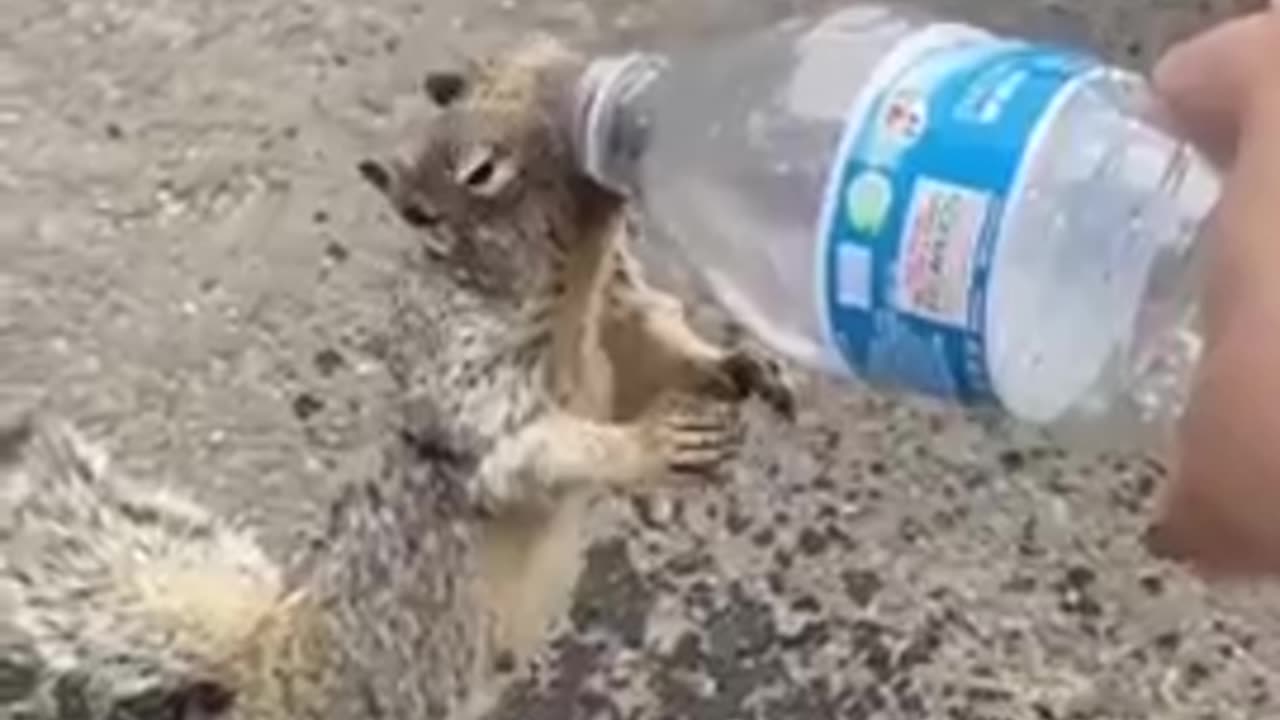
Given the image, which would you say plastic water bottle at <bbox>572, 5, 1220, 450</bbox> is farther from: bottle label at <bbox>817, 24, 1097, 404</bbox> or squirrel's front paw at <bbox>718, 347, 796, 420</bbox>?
squirrel's front paw at <bbox>718, 347, 796, 420</bbox>

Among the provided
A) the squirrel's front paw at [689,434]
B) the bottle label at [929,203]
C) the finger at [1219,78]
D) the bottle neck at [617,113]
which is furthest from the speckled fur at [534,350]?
the finger at [1219,78]

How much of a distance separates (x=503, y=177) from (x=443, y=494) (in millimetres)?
296

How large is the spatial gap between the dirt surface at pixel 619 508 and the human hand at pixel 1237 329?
1442mm

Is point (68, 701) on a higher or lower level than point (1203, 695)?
higher

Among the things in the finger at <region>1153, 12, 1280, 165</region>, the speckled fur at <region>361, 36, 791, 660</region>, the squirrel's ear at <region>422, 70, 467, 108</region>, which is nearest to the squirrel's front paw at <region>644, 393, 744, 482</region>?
the speckled fur at <region>361, 36, 791, 660</region>

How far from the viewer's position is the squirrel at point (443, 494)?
268 centimetres

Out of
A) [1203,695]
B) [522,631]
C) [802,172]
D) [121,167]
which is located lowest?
[1203,695]

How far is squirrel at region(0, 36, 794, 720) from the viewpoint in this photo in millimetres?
2684

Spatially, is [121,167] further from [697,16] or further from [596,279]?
[596,279]

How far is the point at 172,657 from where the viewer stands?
2701mm

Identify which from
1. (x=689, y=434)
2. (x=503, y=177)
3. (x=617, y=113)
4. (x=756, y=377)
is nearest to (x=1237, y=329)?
(x=617, y=113)

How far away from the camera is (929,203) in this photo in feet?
6.27

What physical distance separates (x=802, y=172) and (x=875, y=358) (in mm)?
295

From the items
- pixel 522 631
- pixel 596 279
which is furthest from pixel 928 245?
pixel 522 631
